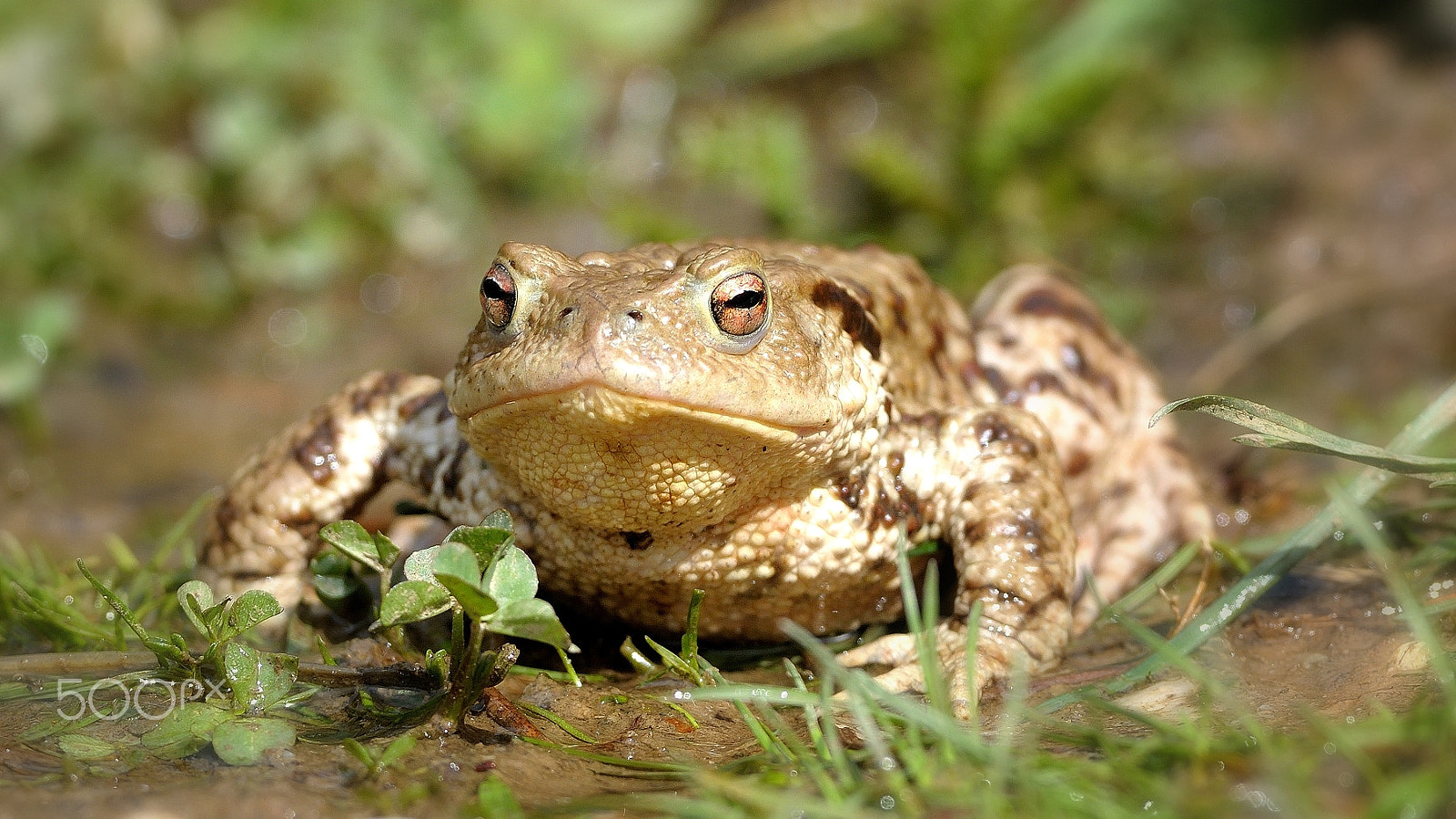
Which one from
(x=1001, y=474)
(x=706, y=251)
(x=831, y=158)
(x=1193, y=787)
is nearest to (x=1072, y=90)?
(x=831, y=158)

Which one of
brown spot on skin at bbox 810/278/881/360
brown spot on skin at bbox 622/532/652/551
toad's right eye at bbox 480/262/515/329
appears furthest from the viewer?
brown spot on skin at bbox 810/278/881/360

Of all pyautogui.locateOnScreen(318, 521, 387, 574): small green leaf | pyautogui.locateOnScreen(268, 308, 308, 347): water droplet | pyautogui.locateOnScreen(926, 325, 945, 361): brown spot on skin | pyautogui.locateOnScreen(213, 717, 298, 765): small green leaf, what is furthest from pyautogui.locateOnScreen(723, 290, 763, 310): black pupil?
pyautogui.locateOnScreen(268, 308, 308, 347): water droplet

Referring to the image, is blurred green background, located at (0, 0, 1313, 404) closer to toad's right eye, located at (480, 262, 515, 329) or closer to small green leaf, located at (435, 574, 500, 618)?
toad's right eye, located at (480, 262, 515, 329)

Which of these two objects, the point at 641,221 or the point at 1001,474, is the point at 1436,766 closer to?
the point at 1001,474

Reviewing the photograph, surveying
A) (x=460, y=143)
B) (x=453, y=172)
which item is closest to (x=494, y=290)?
(x=453, y=172)

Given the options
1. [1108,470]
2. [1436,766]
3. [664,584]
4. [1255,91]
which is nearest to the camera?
[1436,766]

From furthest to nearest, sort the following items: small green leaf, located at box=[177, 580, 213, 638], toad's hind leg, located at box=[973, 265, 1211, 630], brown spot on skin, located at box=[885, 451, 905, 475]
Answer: toad's hind leg, located at box=[973, 265, 1211, 630], brown spot on skin, located at box=[885, 451, 905, 475], small green leaf, located at box=[177, 580, 213, 638]
